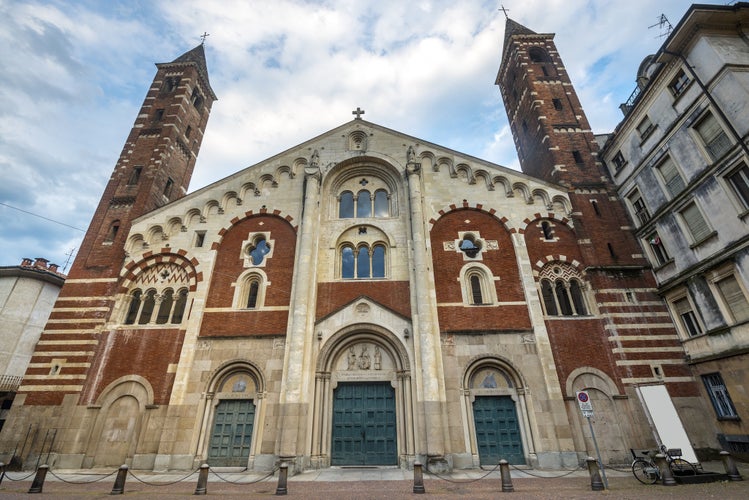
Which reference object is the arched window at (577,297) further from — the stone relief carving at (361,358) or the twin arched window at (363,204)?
the twin arched window at (363,204)

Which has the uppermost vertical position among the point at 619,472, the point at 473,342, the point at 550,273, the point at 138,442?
the point at 550,273

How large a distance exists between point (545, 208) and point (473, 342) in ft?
28.0

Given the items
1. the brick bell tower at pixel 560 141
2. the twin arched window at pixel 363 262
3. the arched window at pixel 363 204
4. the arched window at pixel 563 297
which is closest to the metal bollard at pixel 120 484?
the twin arched window at pixel 363 262

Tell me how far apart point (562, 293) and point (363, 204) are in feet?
36.4

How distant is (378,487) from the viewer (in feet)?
34.4

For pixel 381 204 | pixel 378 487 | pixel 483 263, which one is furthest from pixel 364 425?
pixel 381 204

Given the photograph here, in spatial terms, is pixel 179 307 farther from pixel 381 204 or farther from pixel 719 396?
pixel 719 396

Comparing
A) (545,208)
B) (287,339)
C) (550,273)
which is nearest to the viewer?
(287,339)

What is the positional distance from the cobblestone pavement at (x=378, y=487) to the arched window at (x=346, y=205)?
1214 centimetres

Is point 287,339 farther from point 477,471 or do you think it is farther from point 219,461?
point 477,471

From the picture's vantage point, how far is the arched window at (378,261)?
57.9 feet

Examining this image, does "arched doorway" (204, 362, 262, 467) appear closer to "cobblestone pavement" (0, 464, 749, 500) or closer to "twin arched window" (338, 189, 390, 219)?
"cobblestone pavement" (0, 464, 749, 500)

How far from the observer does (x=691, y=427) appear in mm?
13578

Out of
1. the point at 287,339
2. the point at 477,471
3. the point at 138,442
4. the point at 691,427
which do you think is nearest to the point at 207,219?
the point at 287,339
